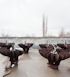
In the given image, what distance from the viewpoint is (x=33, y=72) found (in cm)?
517

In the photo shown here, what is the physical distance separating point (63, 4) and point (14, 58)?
25.1 feet

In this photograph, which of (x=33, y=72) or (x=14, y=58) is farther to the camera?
(x=14, y=58)

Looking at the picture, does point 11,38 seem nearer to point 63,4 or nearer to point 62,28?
point 63,4

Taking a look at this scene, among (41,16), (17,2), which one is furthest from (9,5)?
(41,16)

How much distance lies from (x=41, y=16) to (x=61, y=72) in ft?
31.2

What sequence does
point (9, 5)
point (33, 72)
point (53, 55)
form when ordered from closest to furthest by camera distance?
1. point (33, 72)
2. point (53, 55)
3. point (9, 5)

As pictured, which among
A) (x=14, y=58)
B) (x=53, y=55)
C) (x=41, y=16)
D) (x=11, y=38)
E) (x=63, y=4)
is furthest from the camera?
(x=41, y=16)

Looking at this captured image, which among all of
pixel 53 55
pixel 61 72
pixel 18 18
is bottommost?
pixel 61 72

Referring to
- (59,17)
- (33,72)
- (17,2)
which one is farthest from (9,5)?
(33,72)

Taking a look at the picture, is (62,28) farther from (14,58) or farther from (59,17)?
(14,58)

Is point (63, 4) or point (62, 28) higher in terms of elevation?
point (63, 4)

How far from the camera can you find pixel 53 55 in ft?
18.1

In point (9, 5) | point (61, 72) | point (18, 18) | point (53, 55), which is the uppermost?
point (9, 5)

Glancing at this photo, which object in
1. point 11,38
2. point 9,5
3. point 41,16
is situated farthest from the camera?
point 41,16
